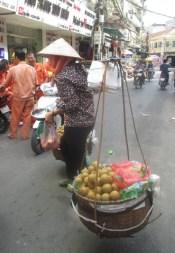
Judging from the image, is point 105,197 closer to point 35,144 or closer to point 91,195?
point 91,195

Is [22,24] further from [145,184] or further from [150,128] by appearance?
[145,184]

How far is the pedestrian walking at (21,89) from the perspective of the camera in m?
6.43

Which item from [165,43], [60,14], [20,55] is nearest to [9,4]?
[60,14]

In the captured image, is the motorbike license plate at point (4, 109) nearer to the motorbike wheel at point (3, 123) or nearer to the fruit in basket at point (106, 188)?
the motorbike wheel at point (3, 123)

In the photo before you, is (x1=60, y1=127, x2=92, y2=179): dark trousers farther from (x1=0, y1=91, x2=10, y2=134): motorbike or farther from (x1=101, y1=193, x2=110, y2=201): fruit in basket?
(x1=0, y1=91, x2=10, y2=134): motorbike

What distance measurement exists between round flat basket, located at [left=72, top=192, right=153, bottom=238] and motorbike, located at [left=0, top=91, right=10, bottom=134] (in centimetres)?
488

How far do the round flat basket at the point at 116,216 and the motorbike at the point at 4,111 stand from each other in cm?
488

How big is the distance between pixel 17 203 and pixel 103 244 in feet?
4.18

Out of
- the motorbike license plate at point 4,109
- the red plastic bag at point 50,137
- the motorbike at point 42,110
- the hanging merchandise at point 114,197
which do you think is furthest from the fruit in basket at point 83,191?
the motorbike license plate at point 4,109

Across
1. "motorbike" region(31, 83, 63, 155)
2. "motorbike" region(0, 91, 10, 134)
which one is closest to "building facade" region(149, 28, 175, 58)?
"motorbike" region(0, 91, 10, 134)

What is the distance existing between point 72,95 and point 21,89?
3.26 metres

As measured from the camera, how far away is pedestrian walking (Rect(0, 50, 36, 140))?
6.43 metres

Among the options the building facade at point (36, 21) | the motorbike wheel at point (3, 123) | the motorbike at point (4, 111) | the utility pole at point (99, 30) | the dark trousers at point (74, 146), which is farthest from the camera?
the utility pole at point (99, 30)

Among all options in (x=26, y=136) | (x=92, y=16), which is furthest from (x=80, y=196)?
(x=92, y=16)
